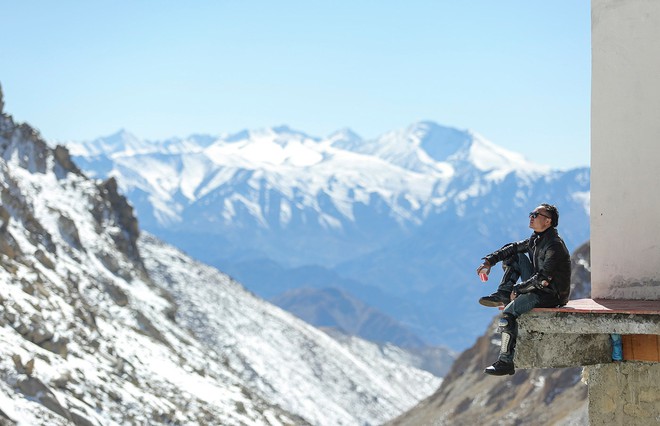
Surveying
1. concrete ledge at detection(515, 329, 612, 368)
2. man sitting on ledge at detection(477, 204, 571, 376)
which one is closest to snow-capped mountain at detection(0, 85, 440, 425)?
man sitting on ledge at detection(477, 204, 571, 376)

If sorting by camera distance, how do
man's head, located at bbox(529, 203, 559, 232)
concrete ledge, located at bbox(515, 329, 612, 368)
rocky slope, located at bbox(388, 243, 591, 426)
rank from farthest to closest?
1. rocky slope, located at bbox(388, 243, 591, 426)
2. man's head, located at bbox(529, 203, 559, 232)
3. concrete ledge, located at bbox(515, 329, 612, 368)

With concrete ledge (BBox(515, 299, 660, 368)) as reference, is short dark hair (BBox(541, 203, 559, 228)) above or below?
above

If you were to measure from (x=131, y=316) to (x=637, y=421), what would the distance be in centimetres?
5712

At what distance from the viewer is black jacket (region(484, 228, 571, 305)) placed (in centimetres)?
776

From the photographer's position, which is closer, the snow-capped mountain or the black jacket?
the black jacket

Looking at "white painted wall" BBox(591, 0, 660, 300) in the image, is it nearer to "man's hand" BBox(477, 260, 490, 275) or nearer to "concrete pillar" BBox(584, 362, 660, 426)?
"concrete pillar" BBox(584, 362, 660, 426)

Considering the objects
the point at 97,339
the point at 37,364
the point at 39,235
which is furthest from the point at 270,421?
the point at 37,364

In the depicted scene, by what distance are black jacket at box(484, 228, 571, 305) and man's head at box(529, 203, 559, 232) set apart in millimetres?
47

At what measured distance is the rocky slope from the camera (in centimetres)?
6738

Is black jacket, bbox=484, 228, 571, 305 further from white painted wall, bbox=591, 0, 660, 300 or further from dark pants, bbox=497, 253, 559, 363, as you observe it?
white painted wall, bbox=591, 0, 660, 300

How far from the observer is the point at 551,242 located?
799 centimetres

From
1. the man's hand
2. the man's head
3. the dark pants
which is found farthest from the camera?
the man's hand

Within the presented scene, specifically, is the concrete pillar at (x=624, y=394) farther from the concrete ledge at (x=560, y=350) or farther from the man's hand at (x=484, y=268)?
the man's hand at (x=484, y=268)

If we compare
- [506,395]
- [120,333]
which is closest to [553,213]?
[120,333]
